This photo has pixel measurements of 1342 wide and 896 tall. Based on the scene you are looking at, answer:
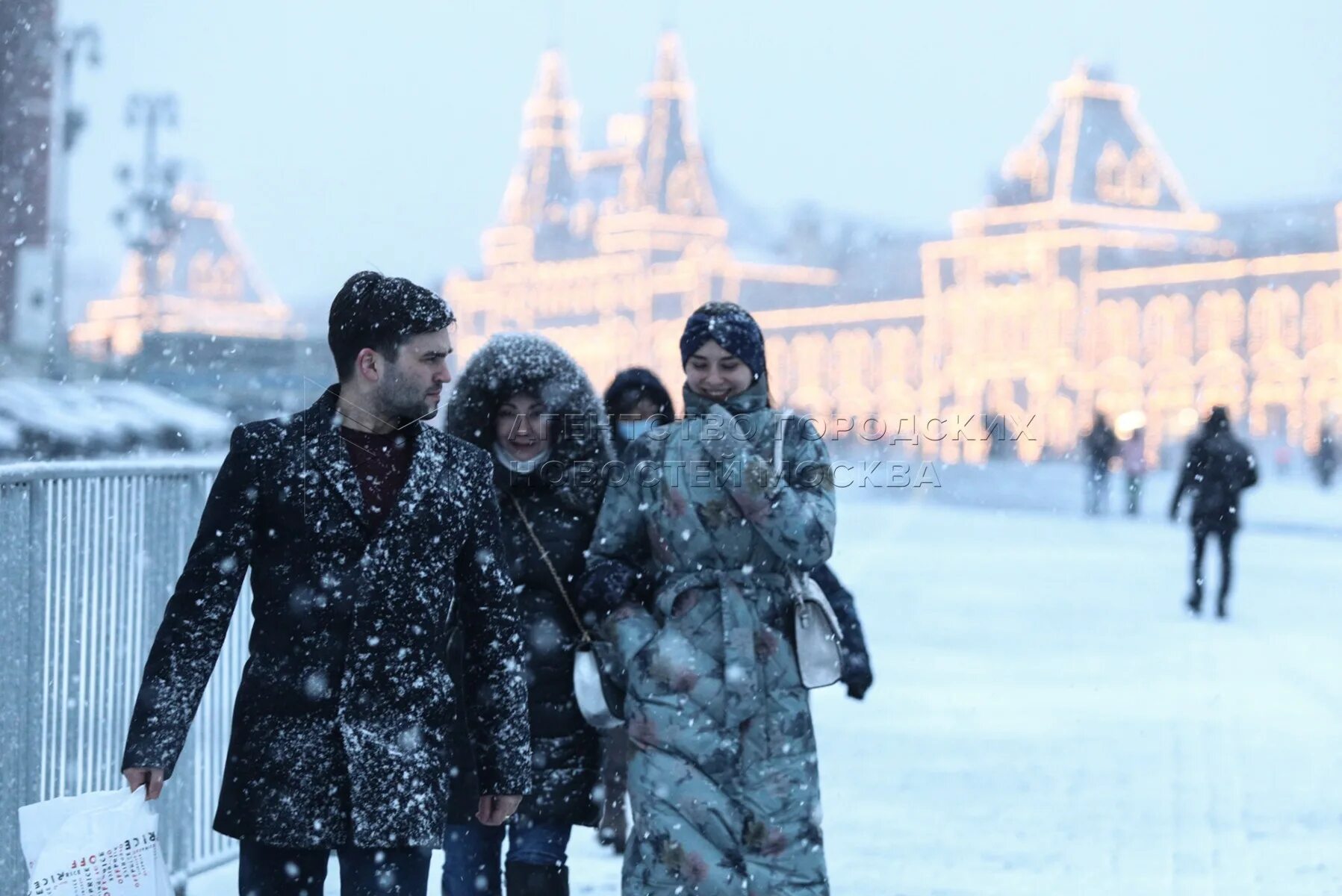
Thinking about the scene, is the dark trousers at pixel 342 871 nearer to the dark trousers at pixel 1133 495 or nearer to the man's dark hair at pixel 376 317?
the man's dark hair at pixel 376 317

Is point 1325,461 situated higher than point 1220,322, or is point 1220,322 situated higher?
point 1220,322

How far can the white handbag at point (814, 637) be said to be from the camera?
289 centimetres

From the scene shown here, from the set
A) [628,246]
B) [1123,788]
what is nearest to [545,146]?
[628,246]

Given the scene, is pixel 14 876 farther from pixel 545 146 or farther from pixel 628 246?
pixel 545 146

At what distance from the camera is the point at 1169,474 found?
26.4 metres

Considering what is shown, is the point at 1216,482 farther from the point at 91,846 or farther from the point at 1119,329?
the point at 1119,329

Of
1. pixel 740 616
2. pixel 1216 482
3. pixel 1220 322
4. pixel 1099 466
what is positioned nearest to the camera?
pixel 740 616

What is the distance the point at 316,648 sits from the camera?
220cm

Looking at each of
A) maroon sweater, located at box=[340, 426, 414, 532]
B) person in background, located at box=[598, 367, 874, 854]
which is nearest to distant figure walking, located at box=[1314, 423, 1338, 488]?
person in background, located at box=[598, 367, 874, 854]

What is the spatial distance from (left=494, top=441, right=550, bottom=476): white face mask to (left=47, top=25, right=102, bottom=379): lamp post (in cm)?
2615

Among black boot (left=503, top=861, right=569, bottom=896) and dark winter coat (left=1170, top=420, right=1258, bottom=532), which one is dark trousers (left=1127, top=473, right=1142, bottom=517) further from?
black boot (left=503, top=861, right=569, bottom=896)

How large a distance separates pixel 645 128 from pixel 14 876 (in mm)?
76559

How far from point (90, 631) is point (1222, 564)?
7.42 m

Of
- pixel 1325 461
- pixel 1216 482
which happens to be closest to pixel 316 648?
pixel 1216 482
